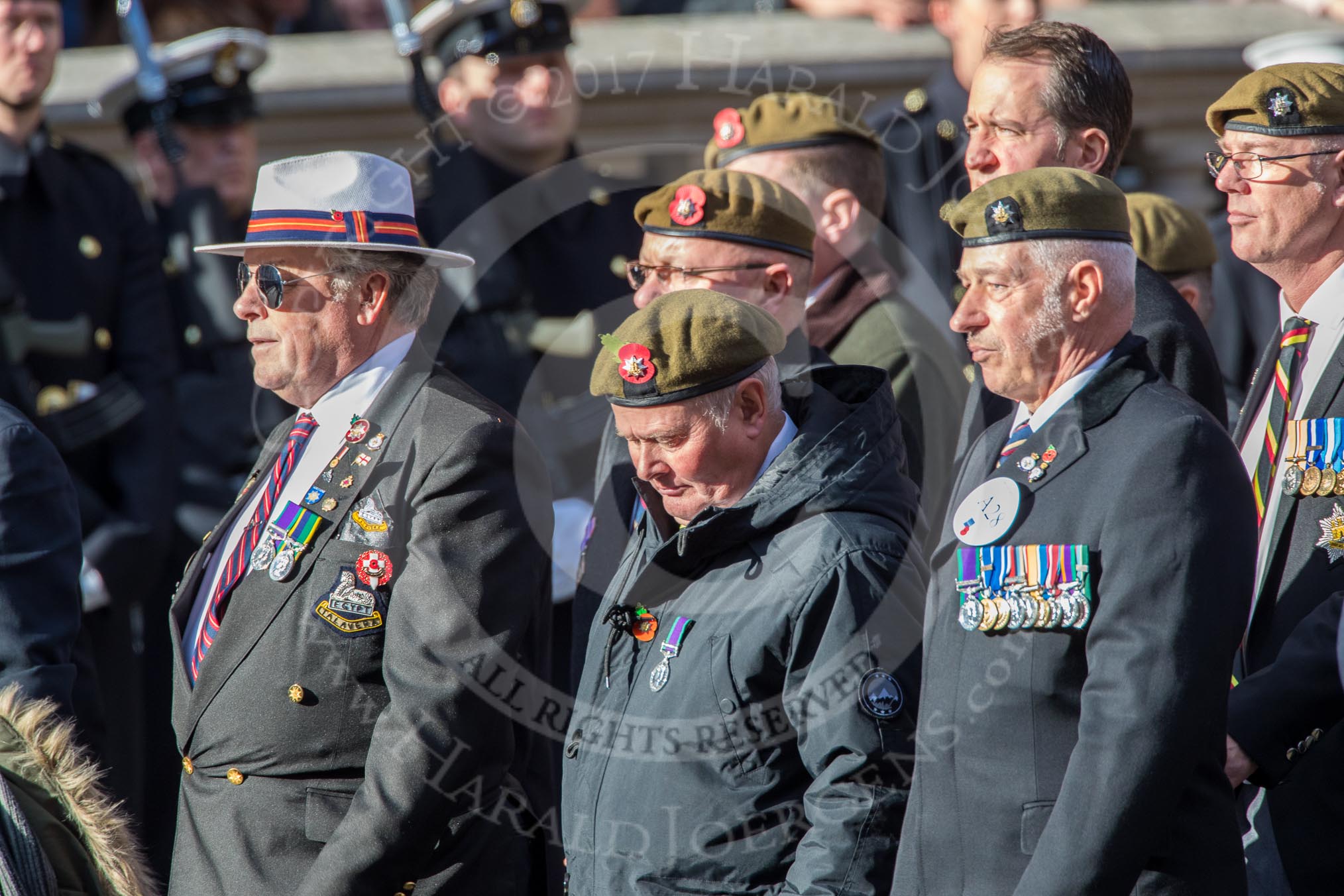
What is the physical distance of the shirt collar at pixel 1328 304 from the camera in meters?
3.43

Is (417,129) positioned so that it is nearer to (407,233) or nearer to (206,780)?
(407,233)

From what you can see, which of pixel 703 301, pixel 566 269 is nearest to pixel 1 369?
pixel 566 269

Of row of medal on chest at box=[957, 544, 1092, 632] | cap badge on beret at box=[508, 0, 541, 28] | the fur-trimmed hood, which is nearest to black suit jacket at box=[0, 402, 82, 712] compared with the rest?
the fur-trimmed hood

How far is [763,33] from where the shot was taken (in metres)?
7.61

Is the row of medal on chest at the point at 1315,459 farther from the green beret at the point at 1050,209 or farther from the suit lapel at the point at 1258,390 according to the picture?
the green beret at the point at 1050,209

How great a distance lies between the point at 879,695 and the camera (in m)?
3.03

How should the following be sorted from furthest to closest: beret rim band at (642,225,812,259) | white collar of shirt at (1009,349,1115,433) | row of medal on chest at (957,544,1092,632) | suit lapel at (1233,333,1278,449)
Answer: beret rim band at (642,225,812,259)
suit lapel at (1233,333,1278,449)
white collar of shirt at (1009,349,1115,433)
row of medal on chest at (957,544,1092,632)

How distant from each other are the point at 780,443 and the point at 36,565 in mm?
1774

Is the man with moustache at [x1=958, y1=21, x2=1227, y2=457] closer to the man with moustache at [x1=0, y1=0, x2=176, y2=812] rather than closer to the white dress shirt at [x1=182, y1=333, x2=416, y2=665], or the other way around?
the white dress shirt at [x1=182, y1=333, x2=416, y2=665]

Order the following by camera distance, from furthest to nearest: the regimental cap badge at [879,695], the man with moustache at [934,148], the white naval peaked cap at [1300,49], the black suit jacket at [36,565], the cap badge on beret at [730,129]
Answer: the man with moustache at [934,148], the white naval peaked cap at [1300,49], the cap badge on beret at [730,129], the black suit jacket at [36,565], the regimental cap badge at [879,695]

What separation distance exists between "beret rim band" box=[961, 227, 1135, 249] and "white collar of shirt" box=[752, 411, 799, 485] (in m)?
0.60

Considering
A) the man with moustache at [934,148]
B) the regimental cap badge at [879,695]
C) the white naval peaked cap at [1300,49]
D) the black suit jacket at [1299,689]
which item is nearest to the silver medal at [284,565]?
the regimental cap badge at [879,695]

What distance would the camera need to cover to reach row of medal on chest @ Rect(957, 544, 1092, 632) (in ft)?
8.99

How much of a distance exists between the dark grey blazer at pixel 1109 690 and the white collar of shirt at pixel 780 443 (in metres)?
0.50
